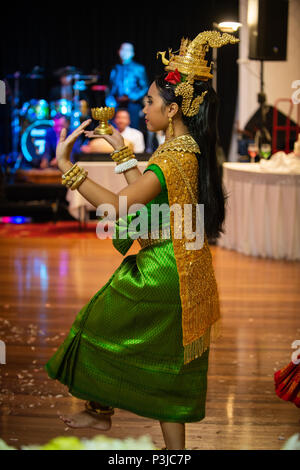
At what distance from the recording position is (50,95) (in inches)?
442

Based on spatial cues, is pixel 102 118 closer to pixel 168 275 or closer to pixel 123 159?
pixel 123 159

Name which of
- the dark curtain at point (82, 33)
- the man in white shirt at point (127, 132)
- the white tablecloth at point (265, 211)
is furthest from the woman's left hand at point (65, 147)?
the dark curtain at point (82, 33)

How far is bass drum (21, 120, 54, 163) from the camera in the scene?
10848 millimetres

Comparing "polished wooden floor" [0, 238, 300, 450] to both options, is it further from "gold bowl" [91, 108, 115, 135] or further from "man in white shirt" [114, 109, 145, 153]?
"man in white shirt" [114, 109, 145, 153]

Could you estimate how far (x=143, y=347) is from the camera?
222 centimetres

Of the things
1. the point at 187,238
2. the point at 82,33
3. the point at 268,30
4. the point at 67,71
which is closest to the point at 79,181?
the point at 187,238

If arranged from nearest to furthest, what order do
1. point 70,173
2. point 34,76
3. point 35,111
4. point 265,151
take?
point 70,173
point 265,151
point 35,111
point 34,76

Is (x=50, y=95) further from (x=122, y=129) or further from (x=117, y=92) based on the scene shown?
(x=122, y=129)

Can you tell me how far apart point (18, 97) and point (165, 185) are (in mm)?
9557

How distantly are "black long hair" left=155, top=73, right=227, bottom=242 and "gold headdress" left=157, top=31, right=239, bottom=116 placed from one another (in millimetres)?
24

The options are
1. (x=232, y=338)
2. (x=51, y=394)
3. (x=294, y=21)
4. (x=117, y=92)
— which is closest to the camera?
(x=51, y=394)

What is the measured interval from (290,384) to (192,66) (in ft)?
4.52
